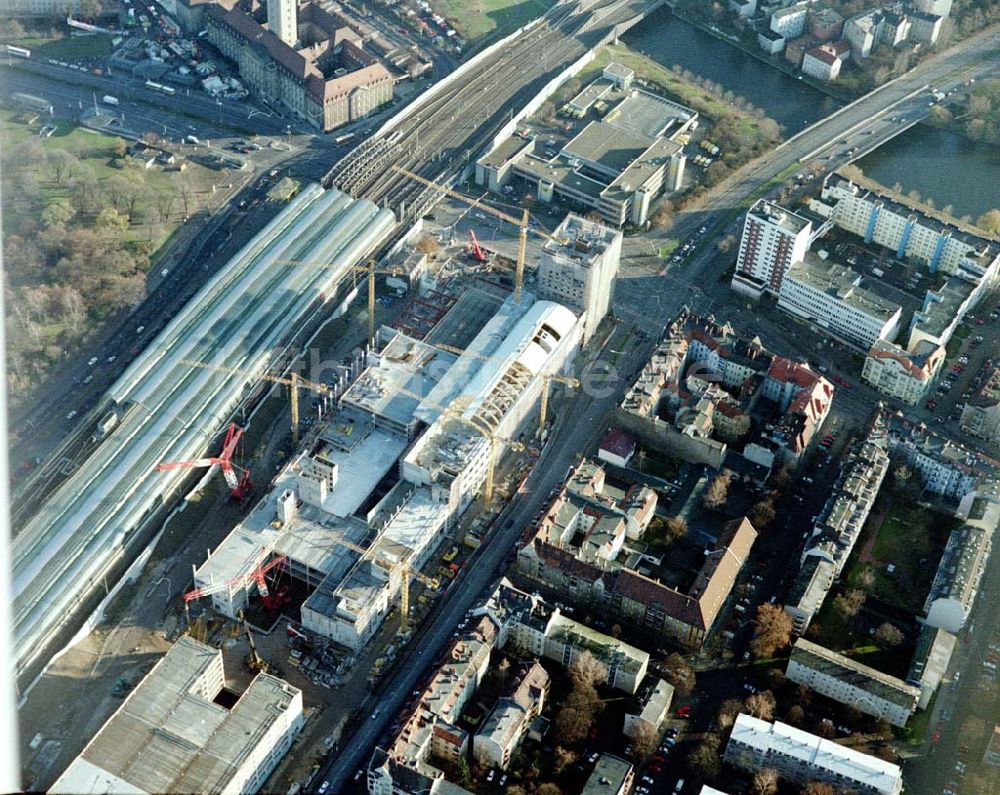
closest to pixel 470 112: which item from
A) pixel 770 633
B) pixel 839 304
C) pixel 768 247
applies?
pixel 768 247

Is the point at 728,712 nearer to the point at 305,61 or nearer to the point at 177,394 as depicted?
the point at 177,394

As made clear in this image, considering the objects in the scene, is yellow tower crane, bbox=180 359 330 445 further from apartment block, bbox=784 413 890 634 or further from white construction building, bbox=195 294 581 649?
apartment block, bbox=784 413 890 634

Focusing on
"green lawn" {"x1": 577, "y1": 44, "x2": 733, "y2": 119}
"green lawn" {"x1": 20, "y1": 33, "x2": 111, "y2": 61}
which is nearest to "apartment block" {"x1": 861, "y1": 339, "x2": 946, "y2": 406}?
"green lawn" {"x1": 577, "y1": 44, "x2": 733, "y2": 119}

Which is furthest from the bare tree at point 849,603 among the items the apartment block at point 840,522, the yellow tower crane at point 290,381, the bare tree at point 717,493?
the yellow tower crane at point 290,381

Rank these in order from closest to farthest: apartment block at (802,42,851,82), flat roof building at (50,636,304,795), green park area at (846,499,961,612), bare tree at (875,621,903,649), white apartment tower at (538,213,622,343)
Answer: flat roof building at (50,636,304,795) < bare tree at (875,621,903,649) < green park area at (846,499,961,612) < white apartment tower at (538,213,622,343) < apartment block at (802,42,851,82)

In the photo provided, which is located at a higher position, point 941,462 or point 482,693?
point 941,462

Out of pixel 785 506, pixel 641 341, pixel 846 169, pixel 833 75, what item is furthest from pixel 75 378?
pixel 833 75

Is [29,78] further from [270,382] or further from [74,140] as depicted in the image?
[270,382]
